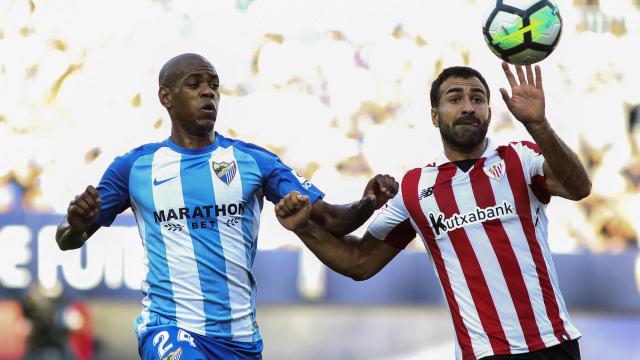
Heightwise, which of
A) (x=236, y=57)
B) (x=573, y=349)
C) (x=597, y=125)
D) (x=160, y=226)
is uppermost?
(x=236, y=57)

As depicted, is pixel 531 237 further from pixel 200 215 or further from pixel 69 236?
pixel 69 236

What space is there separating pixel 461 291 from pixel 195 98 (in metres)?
1.50

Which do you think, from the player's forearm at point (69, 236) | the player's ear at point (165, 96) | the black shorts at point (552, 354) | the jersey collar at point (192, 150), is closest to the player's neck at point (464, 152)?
the black shorts at point (552, 354)

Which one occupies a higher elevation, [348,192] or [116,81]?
[116,81]

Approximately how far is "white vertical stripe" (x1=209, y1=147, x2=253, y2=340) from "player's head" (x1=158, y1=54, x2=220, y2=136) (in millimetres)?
299

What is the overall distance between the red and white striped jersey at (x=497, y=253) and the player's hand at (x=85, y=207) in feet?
4.71

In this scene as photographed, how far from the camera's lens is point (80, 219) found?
17.1ft

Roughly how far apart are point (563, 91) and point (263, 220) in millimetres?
3164

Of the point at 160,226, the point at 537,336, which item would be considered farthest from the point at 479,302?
the point at 160,226

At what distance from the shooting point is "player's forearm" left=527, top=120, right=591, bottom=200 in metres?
4.91

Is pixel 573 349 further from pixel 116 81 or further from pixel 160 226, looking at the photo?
pixel 116 81

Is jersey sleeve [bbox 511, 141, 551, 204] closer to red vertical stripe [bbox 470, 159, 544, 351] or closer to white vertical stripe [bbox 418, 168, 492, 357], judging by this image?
red vertical stripe [bbox 470, 159, 544, 351]

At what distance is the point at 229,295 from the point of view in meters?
5.31

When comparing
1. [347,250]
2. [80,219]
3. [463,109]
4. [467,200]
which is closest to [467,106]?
[463,109]
